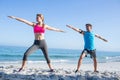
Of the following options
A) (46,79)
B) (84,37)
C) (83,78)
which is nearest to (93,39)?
(84,37)

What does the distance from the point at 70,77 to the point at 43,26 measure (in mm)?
1969

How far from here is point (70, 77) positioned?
33.6ft

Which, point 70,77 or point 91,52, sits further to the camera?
point 91,52

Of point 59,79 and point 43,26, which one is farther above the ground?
point 43,26

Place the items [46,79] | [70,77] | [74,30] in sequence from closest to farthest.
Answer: [46,79] → [70,77] → [74,30]

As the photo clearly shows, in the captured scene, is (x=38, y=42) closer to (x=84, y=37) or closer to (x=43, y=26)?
(x=43, y=26)

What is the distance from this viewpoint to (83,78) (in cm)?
1008

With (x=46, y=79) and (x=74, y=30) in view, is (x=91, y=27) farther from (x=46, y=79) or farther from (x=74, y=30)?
(x=46, y=79)

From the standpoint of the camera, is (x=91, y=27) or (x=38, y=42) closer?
(x=38, y=42)

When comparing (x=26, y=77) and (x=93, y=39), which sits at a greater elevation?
(x=93, y=39)

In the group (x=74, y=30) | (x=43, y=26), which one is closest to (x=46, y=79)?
(x=43, y=26)

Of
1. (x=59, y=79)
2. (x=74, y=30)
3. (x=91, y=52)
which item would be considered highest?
(x=74, y=30)

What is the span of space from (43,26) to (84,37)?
197 cm

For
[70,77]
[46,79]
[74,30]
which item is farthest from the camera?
[74,30]
